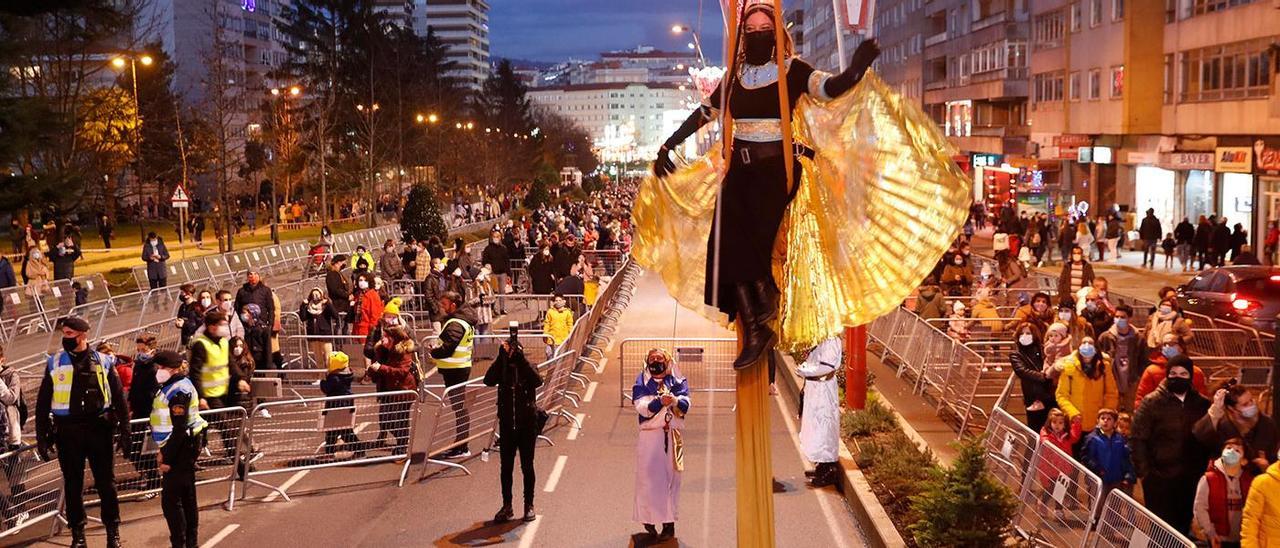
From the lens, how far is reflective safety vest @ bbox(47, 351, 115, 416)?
11734mm

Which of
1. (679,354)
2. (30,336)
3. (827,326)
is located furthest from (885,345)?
(827,326)

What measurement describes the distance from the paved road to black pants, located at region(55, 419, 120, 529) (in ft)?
2.21

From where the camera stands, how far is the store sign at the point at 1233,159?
37812mm

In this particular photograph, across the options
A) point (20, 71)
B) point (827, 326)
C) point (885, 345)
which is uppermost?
point (20, 71)

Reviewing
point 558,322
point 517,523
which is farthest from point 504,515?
point 558,322

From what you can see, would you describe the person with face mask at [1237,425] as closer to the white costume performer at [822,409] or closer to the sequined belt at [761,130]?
the white costume performer at [822,409]

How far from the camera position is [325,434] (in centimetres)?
1509

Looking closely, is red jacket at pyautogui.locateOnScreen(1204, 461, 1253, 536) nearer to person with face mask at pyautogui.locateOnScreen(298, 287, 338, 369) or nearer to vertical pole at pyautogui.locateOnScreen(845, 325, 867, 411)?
vertical pole at pyautogui.locateOnScreen(845, 325, 867, 411)

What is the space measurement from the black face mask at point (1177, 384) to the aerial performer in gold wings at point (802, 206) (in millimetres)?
6582

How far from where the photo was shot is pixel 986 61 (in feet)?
231

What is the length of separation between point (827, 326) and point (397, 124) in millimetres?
71504

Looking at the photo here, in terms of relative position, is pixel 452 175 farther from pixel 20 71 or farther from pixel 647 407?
pixel 647 407

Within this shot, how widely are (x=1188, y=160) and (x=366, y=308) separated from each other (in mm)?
29690

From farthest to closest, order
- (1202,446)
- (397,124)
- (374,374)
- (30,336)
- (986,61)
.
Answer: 1. (397,124)
2. (986,61)
3. (30,336)
4. (374,374)
5. (1202,446)
